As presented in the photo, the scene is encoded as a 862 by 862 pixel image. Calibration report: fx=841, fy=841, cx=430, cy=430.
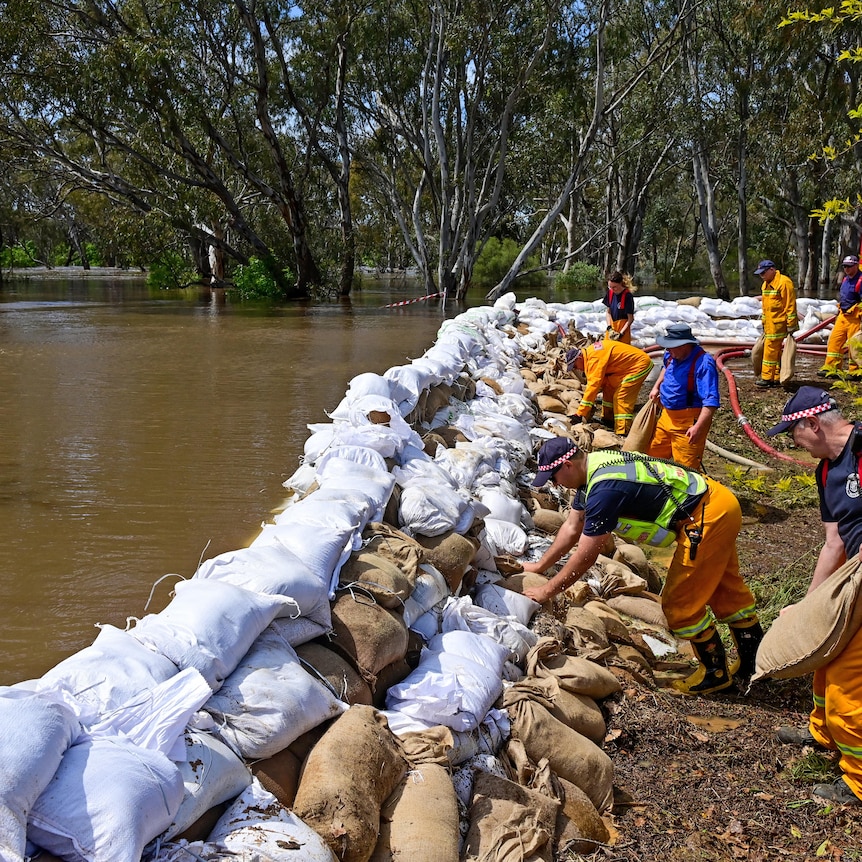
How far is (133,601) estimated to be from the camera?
3510 mm

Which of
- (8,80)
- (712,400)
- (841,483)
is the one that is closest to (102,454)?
(712,400)

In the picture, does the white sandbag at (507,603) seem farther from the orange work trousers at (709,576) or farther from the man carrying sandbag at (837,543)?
the man carrying sandbag at (837,543)

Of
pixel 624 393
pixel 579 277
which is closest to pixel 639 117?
pixel 579 277

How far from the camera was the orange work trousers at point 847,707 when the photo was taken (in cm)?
268

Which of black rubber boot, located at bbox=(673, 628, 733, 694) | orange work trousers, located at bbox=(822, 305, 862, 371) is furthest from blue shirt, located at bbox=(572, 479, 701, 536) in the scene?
orange work trousers, located at bbox=(822, 305, 862, 371)

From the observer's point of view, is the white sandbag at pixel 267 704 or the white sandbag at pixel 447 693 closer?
the white sandbag at pixel 267 704

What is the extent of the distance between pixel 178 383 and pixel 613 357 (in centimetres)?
436

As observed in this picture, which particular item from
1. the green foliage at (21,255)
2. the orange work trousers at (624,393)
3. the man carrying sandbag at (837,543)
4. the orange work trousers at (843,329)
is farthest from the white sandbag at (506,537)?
the green foliage at (21,255)

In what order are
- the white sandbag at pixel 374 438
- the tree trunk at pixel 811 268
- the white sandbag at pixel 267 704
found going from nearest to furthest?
1. the white sandbag at pixel 267 704
2. the white sandbag at pixel 374 438
3. the tree trunk at pixel 811 268

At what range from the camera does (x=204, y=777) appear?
1907mm

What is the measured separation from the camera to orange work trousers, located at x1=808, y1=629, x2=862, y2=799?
2684mm

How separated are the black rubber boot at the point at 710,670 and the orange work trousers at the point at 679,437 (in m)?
2.06

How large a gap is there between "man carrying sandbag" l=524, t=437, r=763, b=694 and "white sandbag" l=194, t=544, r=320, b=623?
1.10 meters

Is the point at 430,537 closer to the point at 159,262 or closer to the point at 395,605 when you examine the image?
the point at 395,605
